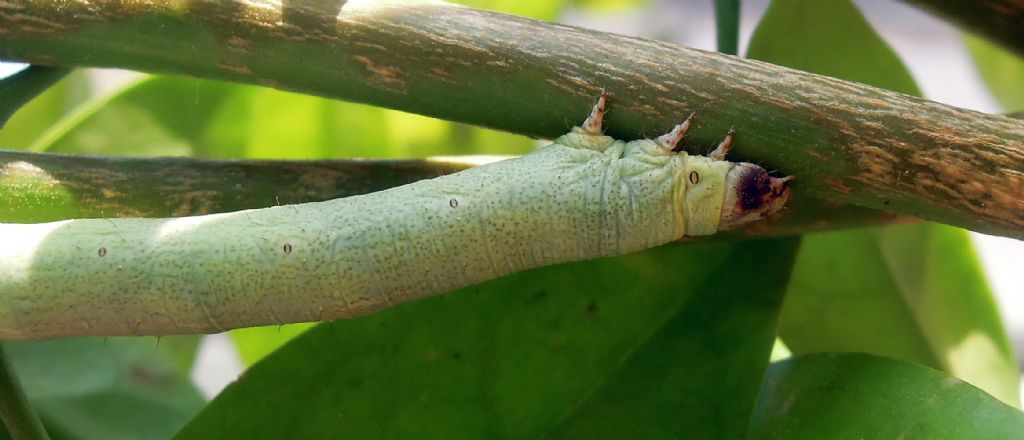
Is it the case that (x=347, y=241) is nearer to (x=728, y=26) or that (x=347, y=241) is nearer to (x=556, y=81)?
(x=556, y=81)

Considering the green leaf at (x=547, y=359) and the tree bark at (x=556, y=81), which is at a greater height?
the tree bark at (x=556, y=81)

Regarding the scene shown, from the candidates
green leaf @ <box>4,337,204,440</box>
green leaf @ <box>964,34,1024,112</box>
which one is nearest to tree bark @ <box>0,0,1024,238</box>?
green leaf @ <box>4,337,204,440</box>

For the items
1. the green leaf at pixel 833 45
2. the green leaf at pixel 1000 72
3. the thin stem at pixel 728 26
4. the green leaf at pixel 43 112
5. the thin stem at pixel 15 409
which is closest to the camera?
the thin stem at pixel 15 409

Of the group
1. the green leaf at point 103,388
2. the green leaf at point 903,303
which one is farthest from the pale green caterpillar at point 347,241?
the green leaf at point 903,303

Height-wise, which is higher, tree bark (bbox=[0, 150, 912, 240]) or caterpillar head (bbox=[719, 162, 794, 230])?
caterpillar head (bbox=[719, 162, 794, 230])

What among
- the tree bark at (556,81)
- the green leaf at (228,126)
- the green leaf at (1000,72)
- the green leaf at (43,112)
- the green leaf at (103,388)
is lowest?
the green leaf at (103,388)

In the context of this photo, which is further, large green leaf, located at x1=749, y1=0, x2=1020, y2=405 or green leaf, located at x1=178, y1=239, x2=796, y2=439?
large green leaf, located at x1=749, y1=0, x2=1020, y2=405

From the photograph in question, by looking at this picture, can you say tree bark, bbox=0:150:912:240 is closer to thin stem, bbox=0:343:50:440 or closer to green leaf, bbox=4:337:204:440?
thin stem, bbox=0:343:50:440

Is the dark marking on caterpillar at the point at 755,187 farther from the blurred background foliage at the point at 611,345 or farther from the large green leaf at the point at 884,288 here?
the large green leaf at the point at 884,288
